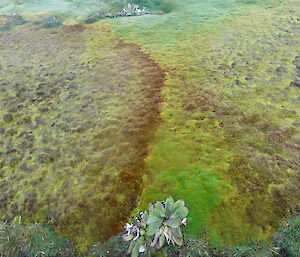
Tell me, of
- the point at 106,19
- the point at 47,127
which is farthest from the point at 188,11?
the point at 47,127

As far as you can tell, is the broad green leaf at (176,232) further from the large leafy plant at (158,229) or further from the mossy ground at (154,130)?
the mossy ground at (154,130)

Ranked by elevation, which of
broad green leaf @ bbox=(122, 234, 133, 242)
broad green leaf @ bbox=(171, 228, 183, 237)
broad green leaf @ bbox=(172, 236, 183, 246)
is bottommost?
broad green leaf @ bbox=(122, 234, 133, 242)

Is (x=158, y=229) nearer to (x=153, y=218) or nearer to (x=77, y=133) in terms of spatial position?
(x=153, y=218)

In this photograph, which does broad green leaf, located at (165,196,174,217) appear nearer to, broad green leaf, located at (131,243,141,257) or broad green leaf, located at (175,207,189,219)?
broad green leaf, located at (175,207,189,219)

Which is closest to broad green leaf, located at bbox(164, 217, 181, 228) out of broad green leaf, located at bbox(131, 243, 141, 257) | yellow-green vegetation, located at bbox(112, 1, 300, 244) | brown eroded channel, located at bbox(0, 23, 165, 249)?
yellow-green vegetation, located at bbox(112, 1, 300, 244)

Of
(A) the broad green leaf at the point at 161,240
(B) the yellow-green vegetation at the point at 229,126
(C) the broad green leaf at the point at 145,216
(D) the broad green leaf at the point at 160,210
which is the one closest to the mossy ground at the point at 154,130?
(B) the yellow-green vegetation at the point at 229,126

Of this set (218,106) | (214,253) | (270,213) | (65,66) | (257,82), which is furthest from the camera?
(65,66)

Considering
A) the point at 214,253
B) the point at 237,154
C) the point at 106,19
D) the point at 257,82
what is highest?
the point at 106,19

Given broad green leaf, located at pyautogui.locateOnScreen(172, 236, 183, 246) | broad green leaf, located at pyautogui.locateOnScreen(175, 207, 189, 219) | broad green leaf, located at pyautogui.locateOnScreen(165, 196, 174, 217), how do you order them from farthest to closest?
1. broad green leaf, located at pyautogui.locateOnScreen(165, 196, 174, 217)
2. broad green leaf, located at pyautogui.locateOnScreen(175, 207, 189, 219)
3. broad green leaf, located at pyautogui.locateOnScreen(172, 236, 183, 246)

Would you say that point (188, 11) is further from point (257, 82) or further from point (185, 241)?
A: point (185, 241)
